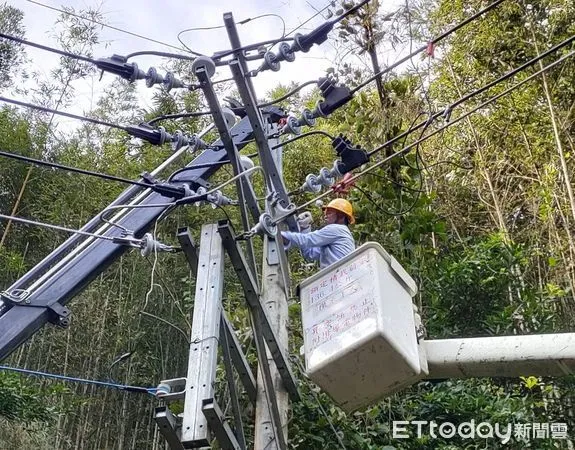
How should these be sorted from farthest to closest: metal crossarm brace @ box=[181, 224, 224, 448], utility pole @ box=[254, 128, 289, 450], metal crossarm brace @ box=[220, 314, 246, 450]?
utility pole @ box=[254, 128, 289, 450]
metal crossarm brace @ box=[220, 314, 246, 450]
metal crossarm brace @ box=[181, 224, 224, 448]

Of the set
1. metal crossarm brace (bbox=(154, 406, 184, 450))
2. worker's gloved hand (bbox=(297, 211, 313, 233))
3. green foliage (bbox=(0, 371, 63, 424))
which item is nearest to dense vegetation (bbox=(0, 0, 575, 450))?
green foliage (bbox=(0, 371, 63, 424))

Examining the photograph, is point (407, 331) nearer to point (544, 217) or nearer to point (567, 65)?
point (544, 217)

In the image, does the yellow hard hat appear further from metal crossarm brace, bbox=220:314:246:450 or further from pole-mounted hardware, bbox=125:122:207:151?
metal crossarm brace, bbox=220:314:246:450

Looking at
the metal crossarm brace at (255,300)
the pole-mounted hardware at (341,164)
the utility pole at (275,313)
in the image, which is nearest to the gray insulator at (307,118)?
the pole-mounted hardware at (341,164)

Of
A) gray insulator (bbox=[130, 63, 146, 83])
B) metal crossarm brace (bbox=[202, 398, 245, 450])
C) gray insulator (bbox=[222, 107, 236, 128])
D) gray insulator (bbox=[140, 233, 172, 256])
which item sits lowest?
metal crossarm brace (bbox=[202, 398, 245, 450])

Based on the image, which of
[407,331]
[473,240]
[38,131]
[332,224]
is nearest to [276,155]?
[332,224]

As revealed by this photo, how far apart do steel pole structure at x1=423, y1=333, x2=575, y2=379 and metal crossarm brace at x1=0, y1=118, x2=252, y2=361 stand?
4.35ft

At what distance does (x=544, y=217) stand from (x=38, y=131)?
17.2ft

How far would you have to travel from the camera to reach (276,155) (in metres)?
3.59

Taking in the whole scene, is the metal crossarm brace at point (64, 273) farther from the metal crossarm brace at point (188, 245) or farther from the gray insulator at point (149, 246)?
the metal crossarm brace at point (188, 245)

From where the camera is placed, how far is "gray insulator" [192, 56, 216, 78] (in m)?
2.75

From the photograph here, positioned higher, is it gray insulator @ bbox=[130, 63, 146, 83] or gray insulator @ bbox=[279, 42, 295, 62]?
gray insulator @ bbox=[279, 42, 295, 62]

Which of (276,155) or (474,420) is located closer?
(276,155)

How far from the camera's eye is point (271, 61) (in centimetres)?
306
